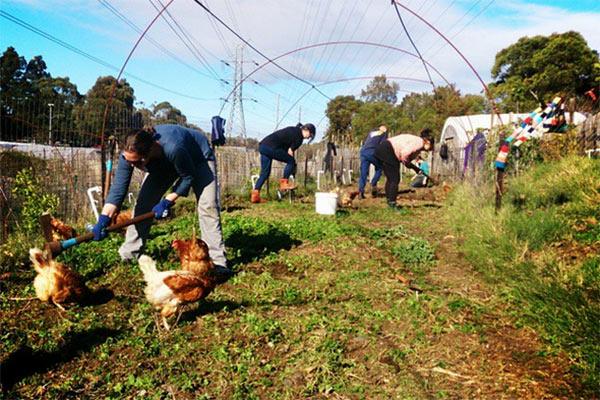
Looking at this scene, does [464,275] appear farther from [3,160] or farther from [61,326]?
[3,160]

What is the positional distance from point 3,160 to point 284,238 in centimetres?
392

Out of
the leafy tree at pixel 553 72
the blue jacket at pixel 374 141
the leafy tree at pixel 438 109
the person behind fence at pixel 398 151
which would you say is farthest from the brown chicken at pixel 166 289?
the leafy tree at pixel 553 72

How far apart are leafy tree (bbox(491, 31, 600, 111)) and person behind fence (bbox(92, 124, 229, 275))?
26864 millimetres

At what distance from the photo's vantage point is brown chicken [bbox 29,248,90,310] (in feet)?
10.4

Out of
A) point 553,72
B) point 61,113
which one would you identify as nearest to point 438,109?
point 553,72

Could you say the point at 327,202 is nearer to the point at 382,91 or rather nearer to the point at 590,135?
the point at 590,135

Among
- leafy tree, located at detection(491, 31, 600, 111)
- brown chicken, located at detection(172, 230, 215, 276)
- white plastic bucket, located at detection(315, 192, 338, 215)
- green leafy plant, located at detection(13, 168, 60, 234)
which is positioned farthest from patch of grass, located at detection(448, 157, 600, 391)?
leafy tree, located at detection(491, 31, 600, 111)

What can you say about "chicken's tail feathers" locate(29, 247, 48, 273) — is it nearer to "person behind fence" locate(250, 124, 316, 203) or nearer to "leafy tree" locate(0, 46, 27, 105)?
"person behind fence" locate(250, 124, 316, 203)

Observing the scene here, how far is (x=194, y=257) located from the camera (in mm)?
3701

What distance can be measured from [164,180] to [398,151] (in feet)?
16.4

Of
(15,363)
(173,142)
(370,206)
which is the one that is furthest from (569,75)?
(15,363)

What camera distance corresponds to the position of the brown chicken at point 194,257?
144 inches

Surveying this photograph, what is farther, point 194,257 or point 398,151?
point 398,151

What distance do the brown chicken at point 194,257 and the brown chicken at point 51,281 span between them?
87cm
